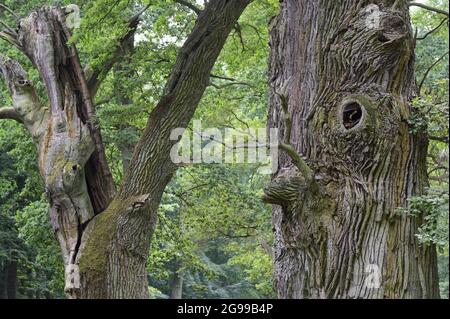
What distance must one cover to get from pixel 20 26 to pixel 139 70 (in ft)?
6.95

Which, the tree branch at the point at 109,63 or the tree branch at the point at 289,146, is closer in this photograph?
the tree branch at the point at 289,146

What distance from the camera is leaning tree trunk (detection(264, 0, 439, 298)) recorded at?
17.0 feet

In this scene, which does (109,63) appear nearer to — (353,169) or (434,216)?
(353,169)

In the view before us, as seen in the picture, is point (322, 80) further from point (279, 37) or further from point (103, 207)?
point (103, 207)

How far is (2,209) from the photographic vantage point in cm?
1534

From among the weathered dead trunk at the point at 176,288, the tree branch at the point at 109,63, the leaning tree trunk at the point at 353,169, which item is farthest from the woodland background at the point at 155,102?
the weathered dead trunk at the point at 176,288

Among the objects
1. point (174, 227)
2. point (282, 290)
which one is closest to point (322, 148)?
point (282, 290)

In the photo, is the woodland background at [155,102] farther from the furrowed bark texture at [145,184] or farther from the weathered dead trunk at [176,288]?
the weathered dead trunk at [176,288]

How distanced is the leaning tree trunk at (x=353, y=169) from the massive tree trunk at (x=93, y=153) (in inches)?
104

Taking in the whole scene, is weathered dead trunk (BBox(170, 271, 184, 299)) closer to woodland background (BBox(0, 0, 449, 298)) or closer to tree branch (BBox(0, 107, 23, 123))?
woodland background (BBox(0, 0, 449, 298))

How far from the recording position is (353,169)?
534 cm

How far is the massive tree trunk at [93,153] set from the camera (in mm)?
7805

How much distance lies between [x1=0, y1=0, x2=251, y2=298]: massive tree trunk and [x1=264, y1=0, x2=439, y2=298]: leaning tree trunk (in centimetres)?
265

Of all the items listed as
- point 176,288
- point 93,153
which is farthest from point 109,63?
point 176,288
